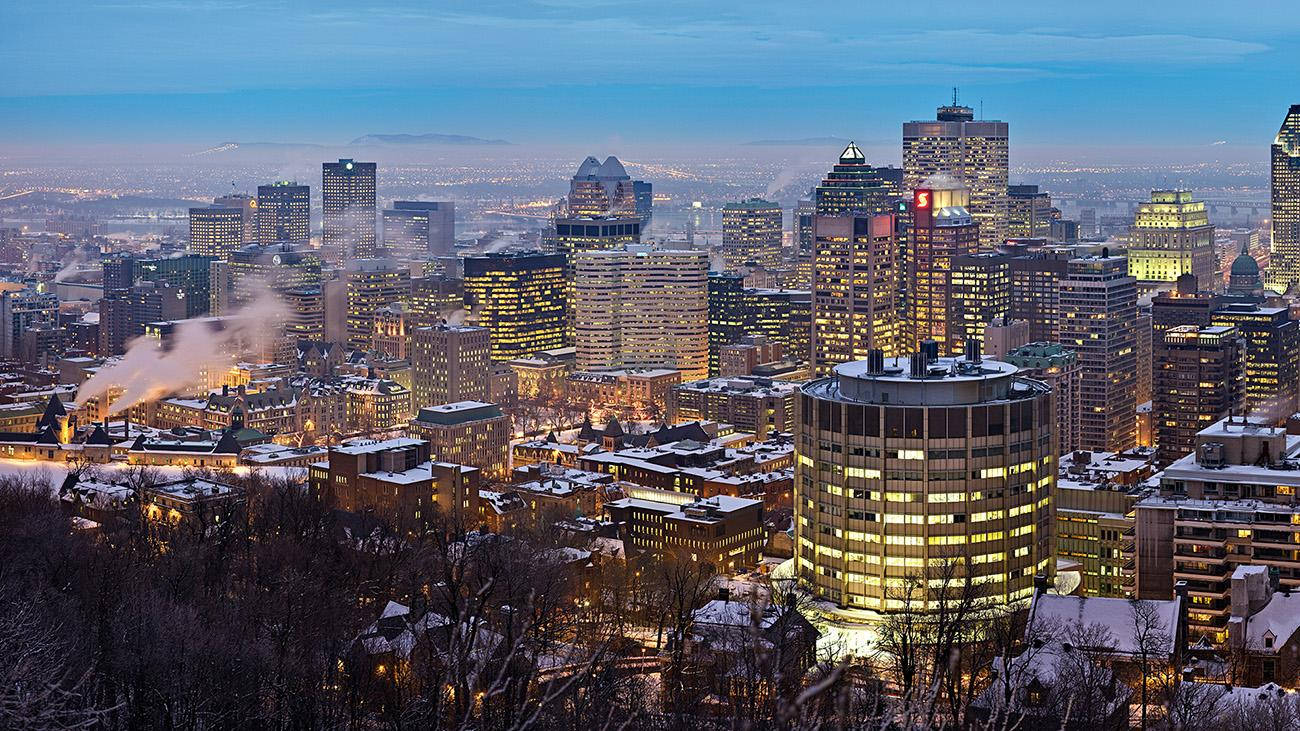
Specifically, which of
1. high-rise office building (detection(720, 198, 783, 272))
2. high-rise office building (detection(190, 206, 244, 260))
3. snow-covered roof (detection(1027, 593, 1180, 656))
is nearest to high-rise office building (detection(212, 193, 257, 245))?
high-rise office building (detection(190, 206, 244, 260))

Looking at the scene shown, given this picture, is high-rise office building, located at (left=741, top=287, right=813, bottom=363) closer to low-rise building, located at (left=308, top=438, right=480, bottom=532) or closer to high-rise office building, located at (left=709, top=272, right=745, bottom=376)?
high-rise office building, located at (left=709, top=272, right=745, bottom=376)

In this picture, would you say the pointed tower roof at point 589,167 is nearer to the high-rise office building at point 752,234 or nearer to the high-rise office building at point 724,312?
the high-rise office building at point 752,234

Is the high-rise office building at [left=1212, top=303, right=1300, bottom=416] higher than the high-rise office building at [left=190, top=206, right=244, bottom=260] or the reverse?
the reverse

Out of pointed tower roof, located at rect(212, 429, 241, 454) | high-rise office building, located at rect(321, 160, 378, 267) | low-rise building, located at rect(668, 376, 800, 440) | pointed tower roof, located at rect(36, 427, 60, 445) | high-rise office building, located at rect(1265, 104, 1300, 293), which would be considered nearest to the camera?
pointed tower roof, located at rect(212, 429, 241, 454)

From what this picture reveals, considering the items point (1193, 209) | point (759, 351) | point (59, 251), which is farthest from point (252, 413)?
point (59, 251)

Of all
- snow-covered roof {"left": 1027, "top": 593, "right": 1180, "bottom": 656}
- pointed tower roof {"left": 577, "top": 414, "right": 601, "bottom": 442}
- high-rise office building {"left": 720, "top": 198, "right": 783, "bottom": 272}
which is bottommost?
pointed tower roof {"left": 577, "top": 414, "right": 601, "bottom": 442}

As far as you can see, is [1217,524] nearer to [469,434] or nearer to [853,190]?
[469,434]

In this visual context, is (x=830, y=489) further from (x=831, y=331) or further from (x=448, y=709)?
(x=831, y=331)

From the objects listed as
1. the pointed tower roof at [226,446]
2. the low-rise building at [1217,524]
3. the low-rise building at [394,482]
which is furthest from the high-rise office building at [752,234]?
the low-rise building at [1217,524]
